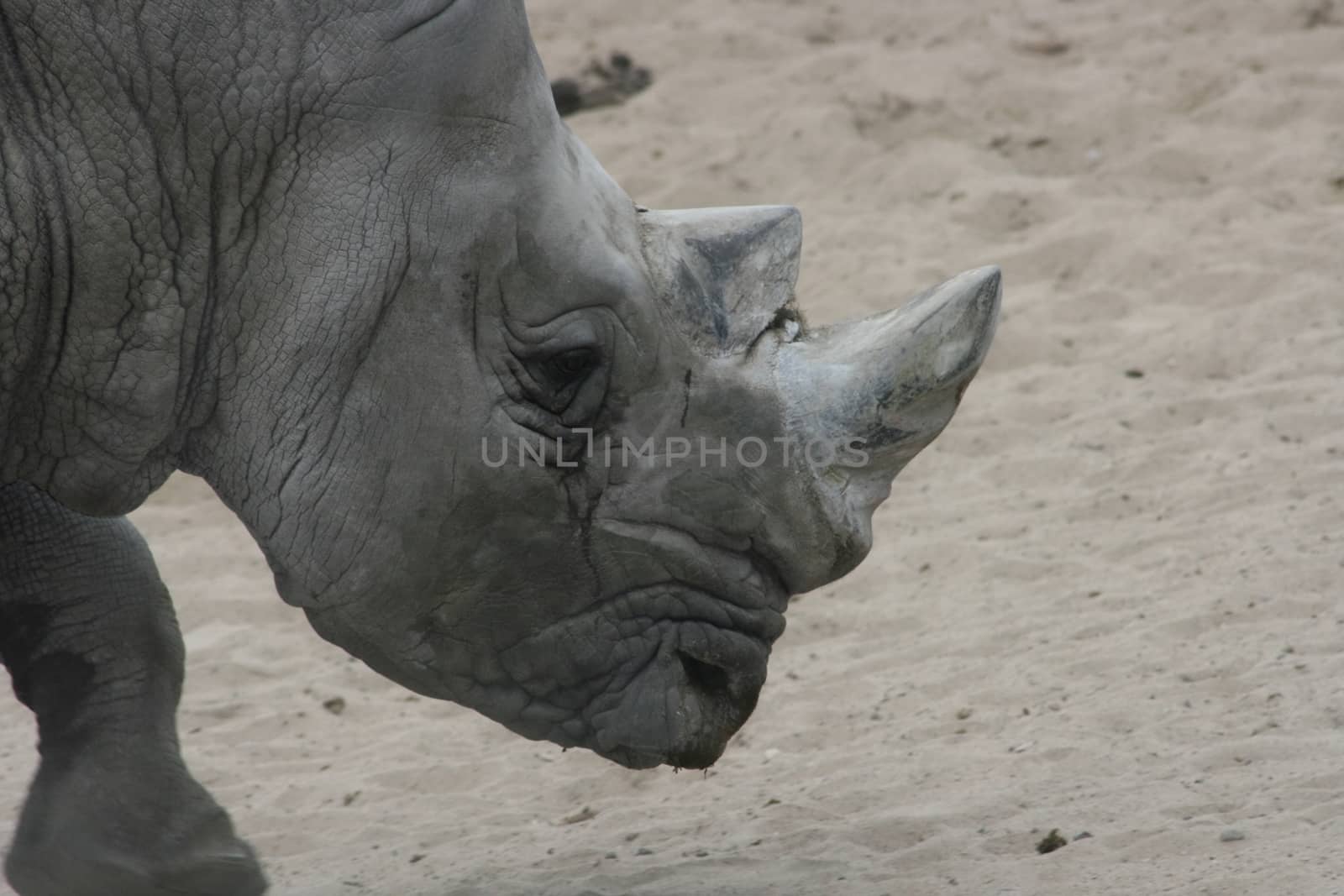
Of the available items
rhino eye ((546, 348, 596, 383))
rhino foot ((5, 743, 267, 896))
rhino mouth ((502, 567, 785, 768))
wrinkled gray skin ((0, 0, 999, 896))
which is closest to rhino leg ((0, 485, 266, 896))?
rhino foot ((5, 743, 267, 896))

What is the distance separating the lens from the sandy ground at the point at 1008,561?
13.4 feet

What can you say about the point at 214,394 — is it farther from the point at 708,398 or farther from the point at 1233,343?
the point at 1233,343

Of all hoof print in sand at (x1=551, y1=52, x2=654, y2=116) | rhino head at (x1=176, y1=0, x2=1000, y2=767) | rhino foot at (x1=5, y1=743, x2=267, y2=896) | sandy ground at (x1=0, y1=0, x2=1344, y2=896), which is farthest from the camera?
hoof print in sand at (x1=551, y1=52, x2=654, y2=116)

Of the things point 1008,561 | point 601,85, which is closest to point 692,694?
point 1008,561

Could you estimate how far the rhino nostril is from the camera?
338 cm

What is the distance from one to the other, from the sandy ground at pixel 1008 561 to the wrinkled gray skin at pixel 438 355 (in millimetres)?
825

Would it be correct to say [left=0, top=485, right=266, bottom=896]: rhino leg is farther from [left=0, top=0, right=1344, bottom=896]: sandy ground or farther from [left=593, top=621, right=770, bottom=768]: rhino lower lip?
[left=593, top=621, right=770, bottom=768]: rhino lower lip

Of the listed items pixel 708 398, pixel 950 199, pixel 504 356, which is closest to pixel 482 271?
pixel 504 356

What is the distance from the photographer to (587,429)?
10.5 ft

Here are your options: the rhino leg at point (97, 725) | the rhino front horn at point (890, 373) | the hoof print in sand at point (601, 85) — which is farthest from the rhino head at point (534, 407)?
the hoof print in sand at point (601, 85)

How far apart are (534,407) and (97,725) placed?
120 cm

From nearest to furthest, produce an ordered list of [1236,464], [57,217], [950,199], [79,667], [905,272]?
[57,217] → [79,667] → [1236,464] → [905,272] → [950,199]

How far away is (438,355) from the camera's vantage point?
122 inches

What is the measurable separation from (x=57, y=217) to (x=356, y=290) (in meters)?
0.45
